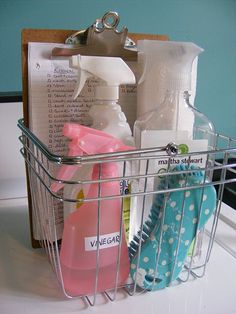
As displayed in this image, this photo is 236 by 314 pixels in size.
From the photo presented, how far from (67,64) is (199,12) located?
61 cm

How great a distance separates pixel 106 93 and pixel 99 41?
92 millimetres

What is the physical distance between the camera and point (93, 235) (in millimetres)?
367

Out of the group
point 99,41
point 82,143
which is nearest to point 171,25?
point 99,41

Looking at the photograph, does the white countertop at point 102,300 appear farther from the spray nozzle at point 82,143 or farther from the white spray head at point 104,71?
the white spray head at point 104,71

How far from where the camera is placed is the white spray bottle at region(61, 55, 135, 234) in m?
0.41

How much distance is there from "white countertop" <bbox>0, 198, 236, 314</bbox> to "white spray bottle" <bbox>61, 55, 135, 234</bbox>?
0.29 feet

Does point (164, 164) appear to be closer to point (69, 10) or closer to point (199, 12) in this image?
point (69, 10)

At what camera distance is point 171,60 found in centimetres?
43

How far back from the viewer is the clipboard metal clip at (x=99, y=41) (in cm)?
46

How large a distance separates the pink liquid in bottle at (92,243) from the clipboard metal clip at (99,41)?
18cm

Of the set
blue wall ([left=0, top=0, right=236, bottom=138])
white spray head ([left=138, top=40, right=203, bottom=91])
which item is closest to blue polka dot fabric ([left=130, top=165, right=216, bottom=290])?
white spray head ([left=138, top=40, right=203, bottom=91])

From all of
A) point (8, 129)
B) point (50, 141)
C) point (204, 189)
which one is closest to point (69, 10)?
point (8, 129)

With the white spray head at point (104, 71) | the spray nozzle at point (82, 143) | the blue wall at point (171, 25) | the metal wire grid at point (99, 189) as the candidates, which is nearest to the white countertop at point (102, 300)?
the metal wire grid at point (99, 189)

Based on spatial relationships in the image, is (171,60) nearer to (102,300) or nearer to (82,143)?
(82,143)
